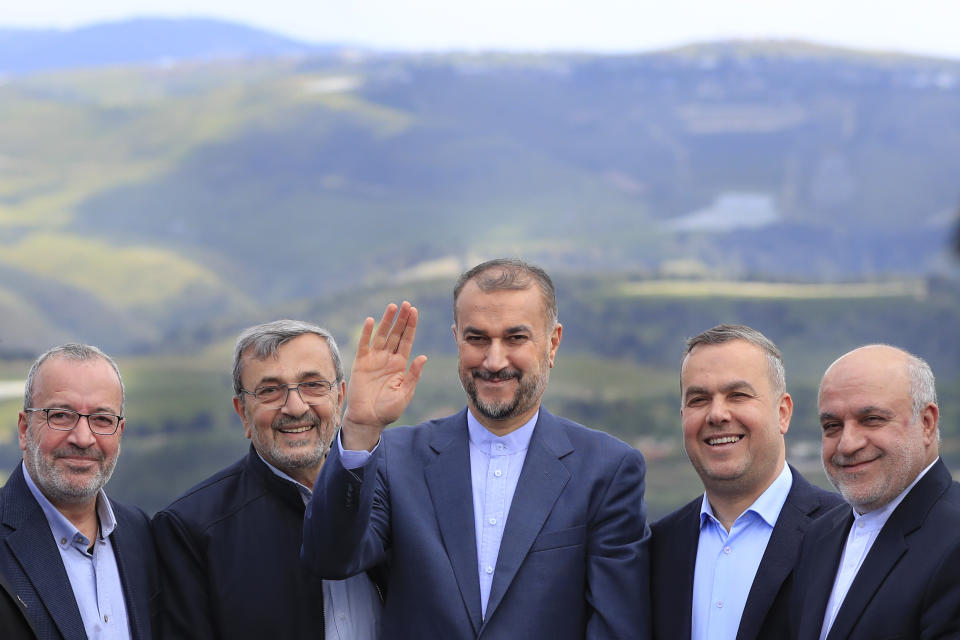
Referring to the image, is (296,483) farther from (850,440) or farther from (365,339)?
(850,440)

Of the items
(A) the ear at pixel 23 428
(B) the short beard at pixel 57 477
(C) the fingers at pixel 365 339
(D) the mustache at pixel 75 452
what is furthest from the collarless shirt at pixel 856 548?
(A) the ear at pixel 23 428

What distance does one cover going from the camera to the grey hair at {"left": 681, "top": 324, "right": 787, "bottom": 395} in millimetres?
4375

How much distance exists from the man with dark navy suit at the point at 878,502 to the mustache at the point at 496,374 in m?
1.25

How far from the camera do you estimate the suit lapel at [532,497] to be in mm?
4066

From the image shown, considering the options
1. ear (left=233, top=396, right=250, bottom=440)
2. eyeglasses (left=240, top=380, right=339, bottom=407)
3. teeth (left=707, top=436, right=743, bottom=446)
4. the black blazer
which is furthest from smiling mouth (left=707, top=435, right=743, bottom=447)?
the black blazer

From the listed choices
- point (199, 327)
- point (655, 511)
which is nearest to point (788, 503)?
point (655, 511)

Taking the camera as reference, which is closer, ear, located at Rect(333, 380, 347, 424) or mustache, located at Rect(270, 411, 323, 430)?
mustache, located at Rect(270, 411, 323, 430)

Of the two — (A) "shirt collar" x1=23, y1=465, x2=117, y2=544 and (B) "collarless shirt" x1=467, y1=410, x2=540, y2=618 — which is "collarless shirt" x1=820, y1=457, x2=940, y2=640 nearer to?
(B) "collarless shirt" x1=467, y1=410, x2=540, y2=618

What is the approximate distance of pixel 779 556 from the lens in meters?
4.23

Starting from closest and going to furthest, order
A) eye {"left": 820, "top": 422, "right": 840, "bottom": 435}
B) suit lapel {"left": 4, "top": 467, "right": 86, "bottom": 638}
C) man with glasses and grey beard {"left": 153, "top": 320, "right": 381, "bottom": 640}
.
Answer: eye {"left": 820, "top": 422, "right": 840, "bottom": 435} → suit lapel {"left": 4, "top": 467, "right": 86, "bottom": 638} → man with glasses and grey beard {"left": 153, "top": 320, "right": 381, "bottom": 640}

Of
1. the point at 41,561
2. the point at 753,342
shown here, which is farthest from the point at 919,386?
the point at 41,561

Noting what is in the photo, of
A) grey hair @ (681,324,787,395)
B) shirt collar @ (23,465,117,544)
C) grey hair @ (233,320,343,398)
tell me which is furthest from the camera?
grey hair @ (233,320,343,398)

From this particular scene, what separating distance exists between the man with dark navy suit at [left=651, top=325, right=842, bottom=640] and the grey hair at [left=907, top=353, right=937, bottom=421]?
0.62 m

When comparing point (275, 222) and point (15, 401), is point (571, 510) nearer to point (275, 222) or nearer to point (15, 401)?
point (15, 401)
